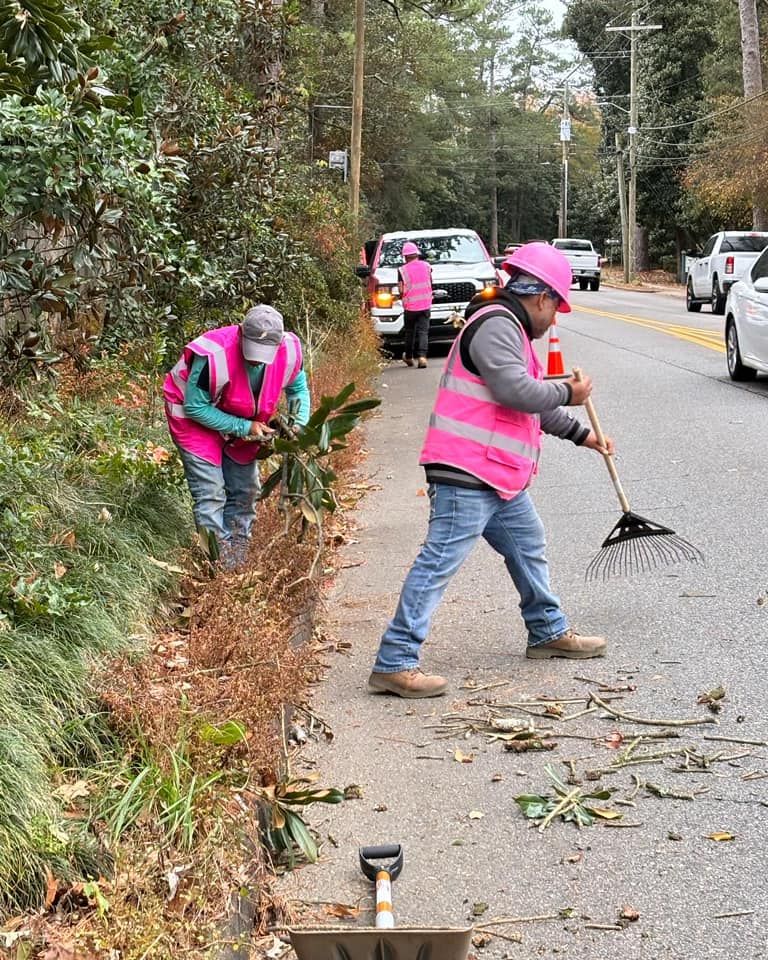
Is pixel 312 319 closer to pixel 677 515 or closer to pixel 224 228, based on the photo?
pixel 224 228

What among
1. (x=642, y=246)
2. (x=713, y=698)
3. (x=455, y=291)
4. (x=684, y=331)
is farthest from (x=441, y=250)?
(x=642, y=246)

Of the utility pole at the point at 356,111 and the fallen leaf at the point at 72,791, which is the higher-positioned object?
the utility pole at the point at 356,111

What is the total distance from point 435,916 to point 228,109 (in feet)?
29.5

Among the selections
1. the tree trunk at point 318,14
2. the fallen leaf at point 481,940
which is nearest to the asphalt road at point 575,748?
the fallen leaf at point 481,940

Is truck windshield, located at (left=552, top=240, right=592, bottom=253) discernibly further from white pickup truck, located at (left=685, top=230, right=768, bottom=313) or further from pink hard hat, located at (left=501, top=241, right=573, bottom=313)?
pink hard hat, located at (left=501, top=241, right=573, bottom=313)

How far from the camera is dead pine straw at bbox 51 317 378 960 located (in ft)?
11.1

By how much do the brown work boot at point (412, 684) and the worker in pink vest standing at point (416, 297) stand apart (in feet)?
45.6

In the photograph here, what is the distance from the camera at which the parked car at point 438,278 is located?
21219 mm

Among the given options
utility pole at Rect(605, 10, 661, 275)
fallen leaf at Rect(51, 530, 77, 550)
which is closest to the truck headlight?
fallen leaf at Rect(51, 530, 77, 550)

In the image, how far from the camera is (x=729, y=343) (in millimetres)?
15758

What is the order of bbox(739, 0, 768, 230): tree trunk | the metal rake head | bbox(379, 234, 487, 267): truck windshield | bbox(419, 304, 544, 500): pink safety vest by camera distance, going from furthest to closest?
1. bbox(739, 0, 768, 230): tree trunk
2. bbox(379, 234, 487, 267): truck windshield
3. the metal rake head
4. bbox(419, 304, 544, 500): pink safety vest

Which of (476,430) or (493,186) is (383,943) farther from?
(493,186)

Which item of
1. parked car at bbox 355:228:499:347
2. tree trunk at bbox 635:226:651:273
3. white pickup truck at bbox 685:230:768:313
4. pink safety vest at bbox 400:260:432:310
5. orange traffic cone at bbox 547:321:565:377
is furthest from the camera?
tree trunk at bbox 635:226:651:273

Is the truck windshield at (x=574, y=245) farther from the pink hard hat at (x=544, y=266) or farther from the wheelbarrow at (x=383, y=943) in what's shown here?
the wheelbarrow at (x=383, y=943)
